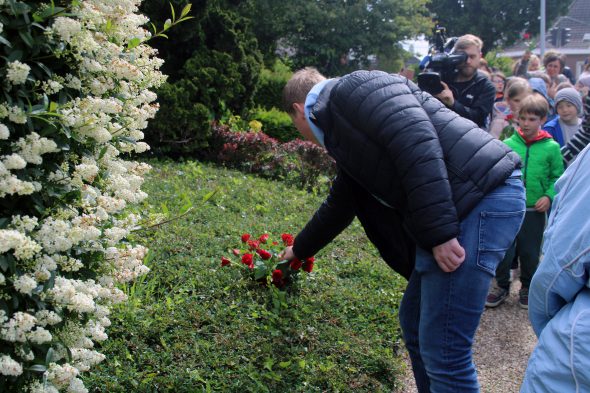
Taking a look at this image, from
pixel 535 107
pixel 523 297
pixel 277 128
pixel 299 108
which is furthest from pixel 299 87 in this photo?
pixel 277 128

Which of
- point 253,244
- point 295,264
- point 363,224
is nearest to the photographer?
point 363,224

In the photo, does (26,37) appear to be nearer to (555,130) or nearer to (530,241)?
(530,241)

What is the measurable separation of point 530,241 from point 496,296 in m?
0.52

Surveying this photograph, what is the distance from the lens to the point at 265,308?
155 inches

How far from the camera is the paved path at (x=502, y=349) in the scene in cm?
396

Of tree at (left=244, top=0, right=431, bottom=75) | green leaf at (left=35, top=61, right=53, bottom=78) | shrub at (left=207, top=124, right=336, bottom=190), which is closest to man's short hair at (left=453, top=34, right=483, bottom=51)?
shrub at (left=207, top=124, right=336, bottom=190)

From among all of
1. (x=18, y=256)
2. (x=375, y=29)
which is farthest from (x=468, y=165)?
(x=375, y=29)

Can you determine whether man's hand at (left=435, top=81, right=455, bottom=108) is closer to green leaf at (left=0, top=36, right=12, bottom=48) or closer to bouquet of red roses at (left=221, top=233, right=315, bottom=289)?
bouquet of red roses at (left=221, top=233, right=315, bottom=289)

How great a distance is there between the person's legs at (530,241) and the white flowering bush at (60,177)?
149 inches

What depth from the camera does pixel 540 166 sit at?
5062 millimetres

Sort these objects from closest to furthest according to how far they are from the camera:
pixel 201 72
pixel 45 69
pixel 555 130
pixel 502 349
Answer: pixel 45 69, pixel 502 349, pixel 555 130, pixel 201 72

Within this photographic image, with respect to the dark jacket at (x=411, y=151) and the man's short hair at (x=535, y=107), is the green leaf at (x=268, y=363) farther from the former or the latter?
the man's short hair at (x=535, y=107)

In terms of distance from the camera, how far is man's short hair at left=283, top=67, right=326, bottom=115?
2.91 m

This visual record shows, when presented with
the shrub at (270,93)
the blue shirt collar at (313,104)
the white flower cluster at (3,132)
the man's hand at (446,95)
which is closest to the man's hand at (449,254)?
the blue shirt collar at (313,104)
